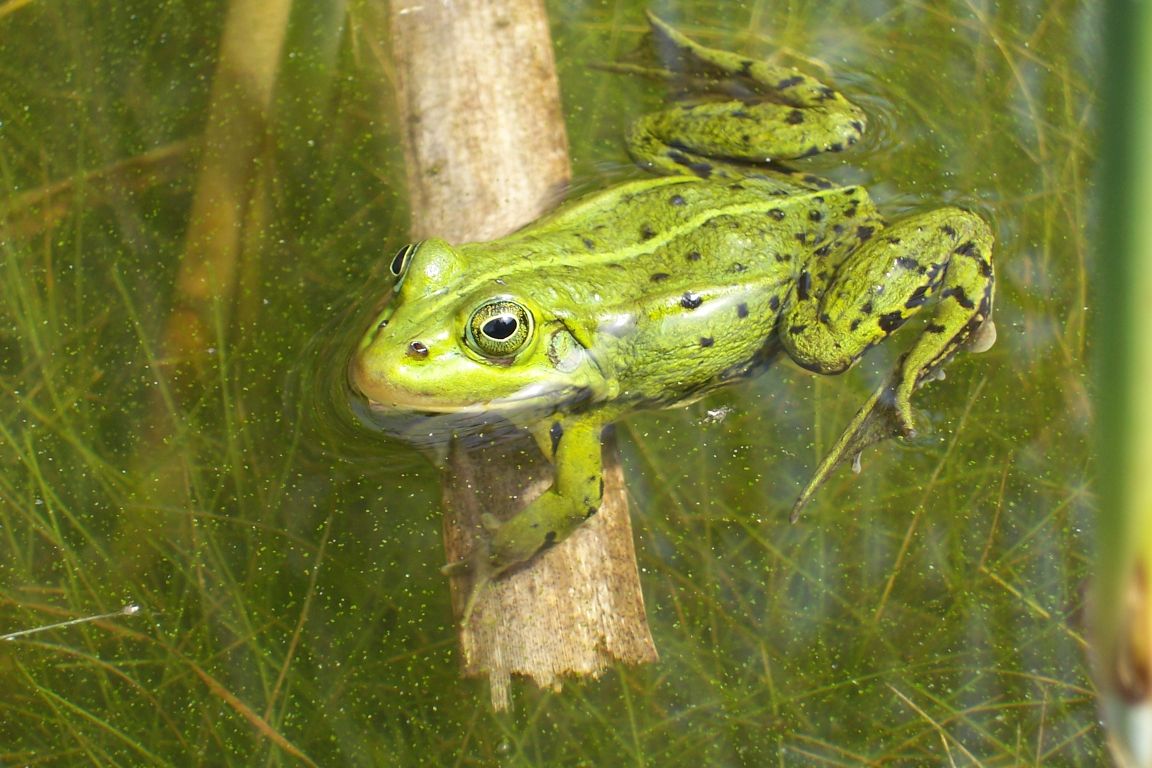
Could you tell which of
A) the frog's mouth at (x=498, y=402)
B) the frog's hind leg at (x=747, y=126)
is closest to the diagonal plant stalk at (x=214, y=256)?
the frog's mouth at (x=498, y=402)

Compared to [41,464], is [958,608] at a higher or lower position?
lower

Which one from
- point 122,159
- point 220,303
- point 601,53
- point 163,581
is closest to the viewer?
point 163,581

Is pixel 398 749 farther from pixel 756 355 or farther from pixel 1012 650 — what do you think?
pixel 1012 650

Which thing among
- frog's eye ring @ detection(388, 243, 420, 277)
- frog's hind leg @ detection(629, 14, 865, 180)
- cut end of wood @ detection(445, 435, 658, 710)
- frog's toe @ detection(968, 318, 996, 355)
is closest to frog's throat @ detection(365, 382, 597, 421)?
cut end of wood @ detection(445, 435, 658, 710)

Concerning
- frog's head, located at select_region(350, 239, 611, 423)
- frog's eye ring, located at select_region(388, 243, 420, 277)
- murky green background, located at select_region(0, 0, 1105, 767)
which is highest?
frog's eye ring, located at select_region(388, 243, 420, 277)

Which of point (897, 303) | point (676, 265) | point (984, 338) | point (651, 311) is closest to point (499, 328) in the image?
point (651, 311)

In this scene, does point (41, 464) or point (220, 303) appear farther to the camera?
point (220, 303)

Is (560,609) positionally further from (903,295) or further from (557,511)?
(903,295)

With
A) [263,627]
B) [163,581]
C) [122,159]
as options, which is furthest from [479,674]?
[122,159]

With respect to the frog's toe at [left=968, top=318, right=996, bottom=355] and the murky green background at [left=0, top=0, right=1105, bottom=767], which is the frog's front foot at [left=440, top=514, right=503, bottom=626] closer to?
the murky green background at [left=0, top=0, right=1105, bottom=767]
